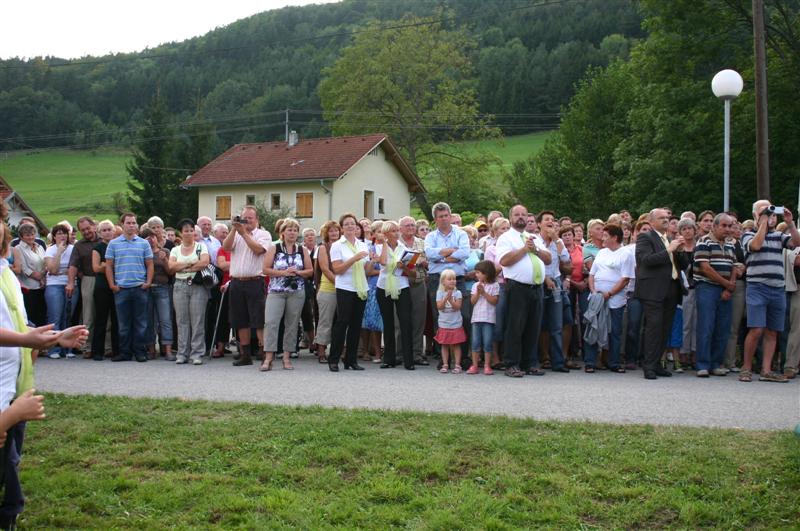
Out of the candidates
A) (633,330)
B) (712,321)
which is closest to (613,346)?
(633,330)

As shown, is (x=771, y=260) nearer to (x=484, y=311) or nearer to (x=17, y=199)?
(x=484, y=311)

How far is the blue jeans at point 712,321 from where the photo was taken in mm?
10688

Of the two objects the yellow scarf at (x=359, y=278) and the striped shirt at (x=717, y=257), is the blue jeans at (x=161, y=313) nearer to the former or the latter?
the yellow scarf at (x=359, y=278)

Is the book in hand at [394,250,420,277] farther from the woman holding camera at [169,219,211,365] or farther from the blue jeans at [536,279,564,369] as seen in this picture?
the woman holding camera at [169,219,211,365]

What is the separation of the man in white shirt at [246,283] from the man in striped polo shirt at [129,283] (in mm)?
1565

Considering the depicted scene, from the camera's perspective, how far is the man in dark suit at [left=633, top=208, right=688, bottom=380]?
34.1 feet

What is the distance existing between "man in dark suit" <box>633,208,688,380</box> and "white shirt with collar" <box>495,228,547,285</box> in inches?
51.4

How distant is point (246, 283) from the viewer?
1158 centimetres

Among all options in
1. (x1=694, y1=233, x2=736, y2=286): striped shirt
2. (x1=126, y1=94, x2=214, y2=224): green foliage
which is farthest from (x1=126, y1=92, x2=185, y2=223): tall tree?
(x1=694, y1=233, x2=736, y2=286): striped shirt

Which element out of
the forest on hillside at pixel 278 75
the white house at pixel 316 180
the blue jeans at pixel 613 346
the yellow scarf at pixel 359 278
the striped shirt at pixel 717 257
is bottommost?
the blue jeans at pixel 613 346

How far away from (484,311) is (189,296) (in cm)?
442

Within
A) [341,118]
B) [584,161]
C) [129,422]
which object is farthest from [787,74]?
[341,118]

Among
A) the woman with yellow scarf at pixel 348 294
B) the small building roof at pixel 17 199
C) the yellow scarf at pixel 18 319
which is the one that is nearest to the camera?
the yellow scarf at pixel 18 319

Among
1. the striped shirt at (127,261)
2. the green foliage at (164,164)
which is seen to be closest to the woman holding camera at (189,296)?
the striped shirt at (127,261)
